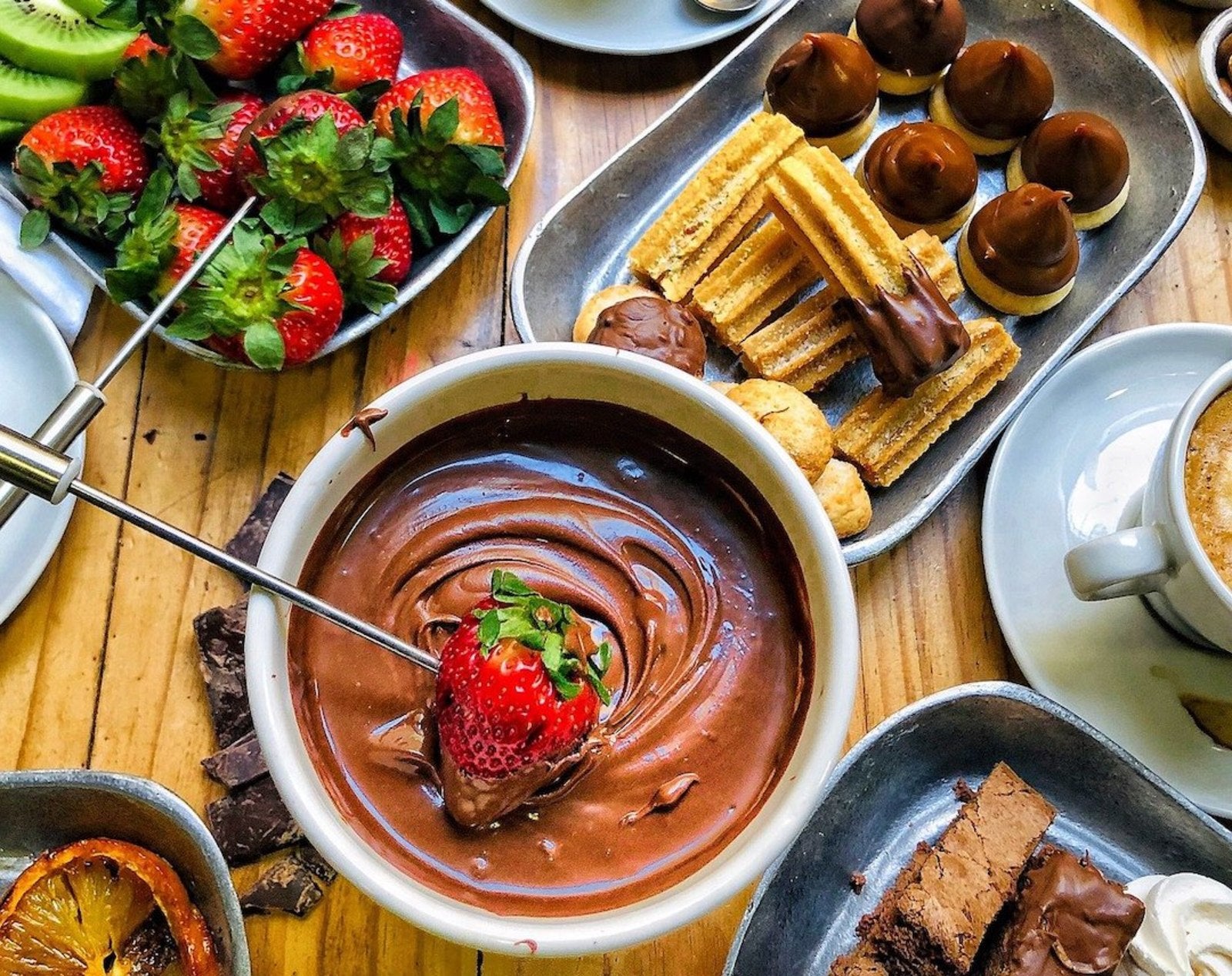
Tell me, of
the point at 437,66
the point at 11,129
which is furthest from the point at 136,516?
the point at 437,66

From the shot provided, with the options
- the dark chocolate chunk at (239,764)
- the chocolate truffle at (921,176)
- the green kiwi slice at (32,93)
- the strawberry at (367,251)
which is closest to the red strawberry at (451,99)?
the strawberry at (367,251)

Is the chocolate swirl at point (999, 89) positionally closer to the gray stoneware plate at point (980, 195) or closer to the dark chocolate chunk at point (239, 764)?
the gray stoneware plate at point (980, 195)

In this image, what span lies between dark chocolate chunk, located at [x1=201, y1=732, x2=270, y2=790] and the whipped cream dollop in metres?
0.87

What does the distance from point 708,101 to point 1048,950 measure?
96 centimetres

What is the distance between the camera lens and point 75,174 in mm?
1085

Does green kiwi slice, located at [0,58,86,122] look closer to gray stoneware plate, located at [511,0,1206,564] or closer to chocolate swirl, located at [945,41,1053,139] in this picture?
gray stoneware plate, located at [511,0,1206,564]

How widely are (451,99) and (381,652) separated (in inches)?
23.4

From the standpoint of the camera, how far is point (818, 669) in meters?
0.86

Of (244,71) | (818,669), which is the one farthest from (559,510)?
(244,71)

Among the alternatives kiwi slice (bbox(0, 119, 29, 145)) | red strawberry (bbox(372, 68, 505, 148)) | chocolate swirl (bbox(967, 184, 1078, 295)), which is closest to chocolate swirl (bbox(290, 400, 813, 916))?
red strawberry (bbox(372, 68, 505, 148))

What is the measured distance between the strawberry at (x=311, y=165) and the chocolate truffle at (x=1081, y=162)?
0.72m

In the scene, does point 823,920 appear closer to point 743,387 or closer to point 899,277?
point 743,387

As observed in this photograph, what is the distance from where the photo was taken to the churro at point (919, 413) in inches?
46.0

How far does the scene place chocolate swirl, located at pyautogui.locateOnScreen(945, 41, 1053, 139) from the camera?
1.22 metres
